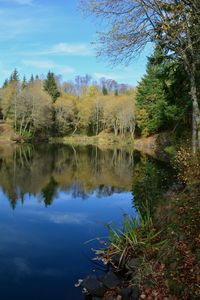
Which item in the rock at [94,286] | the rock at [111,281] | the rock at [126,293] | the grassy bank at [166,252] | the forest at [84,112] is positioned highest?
the forest at [84,112]

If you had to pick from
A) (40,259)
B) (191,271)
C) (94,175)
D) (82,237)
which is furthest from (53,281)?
(94,175)

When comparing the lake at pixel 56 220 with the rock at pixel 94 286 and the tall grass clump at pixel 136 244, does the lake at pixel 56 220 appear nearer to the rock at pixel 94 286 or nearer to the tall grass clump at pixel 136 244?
the rock at pixel 94 286

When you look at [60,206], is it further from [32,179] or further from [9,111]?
[9,111]

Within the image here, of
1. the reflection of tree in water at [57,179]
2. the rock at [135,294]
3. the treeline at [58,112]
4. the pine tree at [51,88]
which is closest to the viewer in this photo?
the rock at [135,294]

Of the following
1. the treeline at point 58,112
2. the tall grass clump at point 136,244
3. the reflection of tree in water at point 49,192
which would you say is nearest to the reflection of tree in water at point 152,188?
the reflection of tree in water at point 49,192

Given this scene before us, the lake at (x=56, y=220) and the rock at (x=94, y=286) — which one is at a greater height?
the rock at (x=94, y=286)

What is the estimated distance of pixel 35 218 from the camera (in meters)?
15.3

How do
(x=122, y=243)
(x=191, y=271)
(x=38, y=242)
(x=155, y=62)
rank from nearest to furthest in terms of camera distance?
1. (x=191, y=271)
2. (x=122, y=243)
3. (x=38, y=242)
4. (x=155, y=62)

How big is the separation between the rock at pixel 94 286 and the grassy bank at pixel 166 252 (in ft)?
1.28

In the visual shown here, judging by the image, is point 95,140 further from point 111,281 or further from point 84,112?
point 111,281

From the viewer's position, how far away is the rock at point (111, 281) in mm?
8023

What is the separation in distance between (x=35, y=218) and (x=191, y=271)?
1031 cm

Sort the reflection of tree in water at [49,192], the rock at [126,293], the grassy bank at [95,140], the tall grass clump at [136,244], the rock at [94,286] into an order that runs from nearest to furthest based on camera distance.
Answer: the rock at [126,293]
the rock at [94,286]
the tall grass clump at [136,244]
the reflection of tree in water at [49,192]
the grassy bank at [95,140]

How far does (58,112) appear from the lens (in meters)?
74.1
